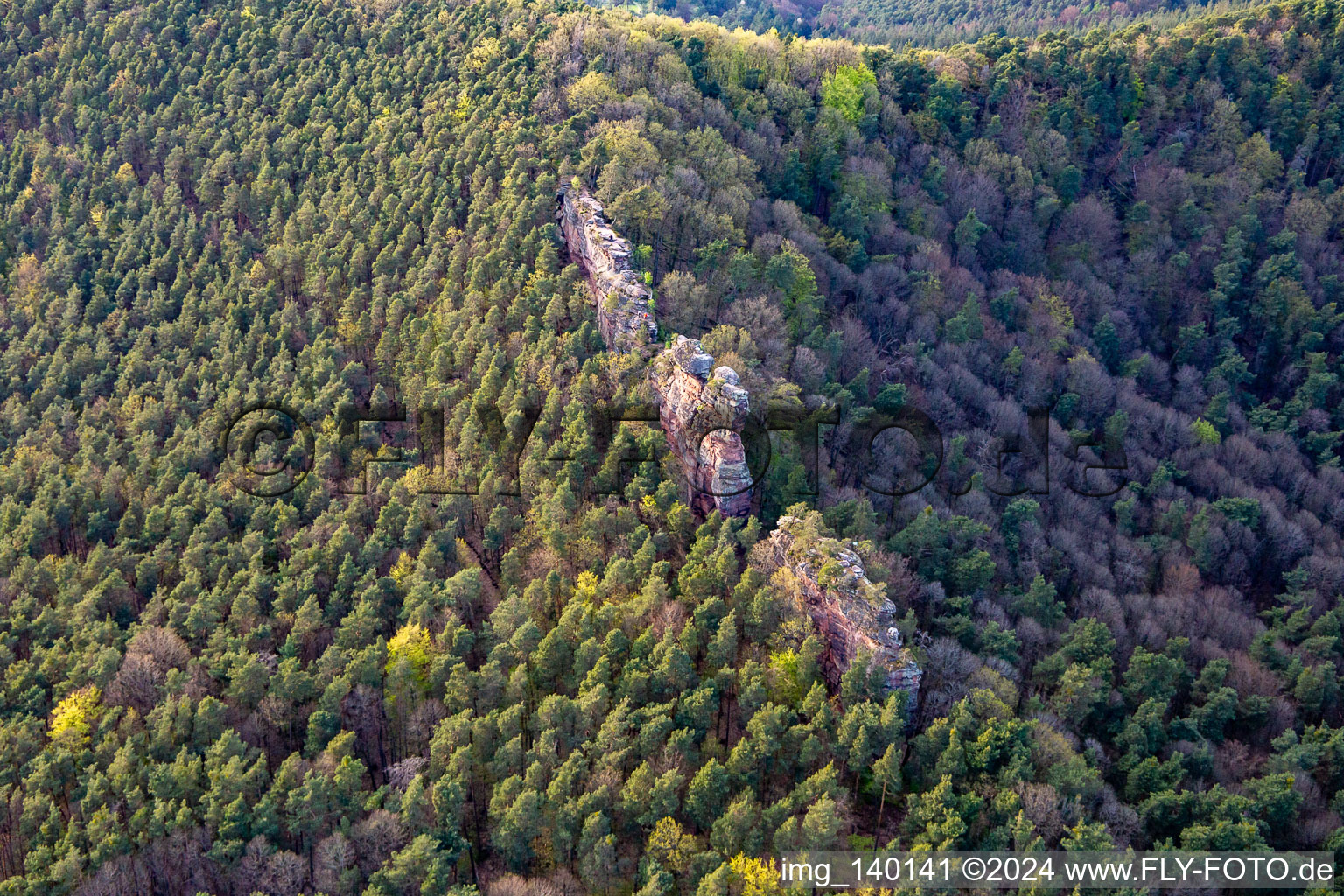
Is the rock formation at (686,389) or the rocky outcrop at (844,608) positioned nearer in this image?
the rocky outcrop at (844,608)

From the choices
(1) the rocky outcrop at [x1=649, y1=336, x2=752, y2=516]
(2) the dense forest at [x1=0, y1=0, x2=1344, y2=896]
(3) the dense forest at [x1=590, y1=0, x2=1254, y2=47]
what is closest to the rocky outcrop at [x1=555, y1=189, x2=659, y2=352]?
(2) the dense forest at [x1=0, y1=0, x2=1344, y2=896]

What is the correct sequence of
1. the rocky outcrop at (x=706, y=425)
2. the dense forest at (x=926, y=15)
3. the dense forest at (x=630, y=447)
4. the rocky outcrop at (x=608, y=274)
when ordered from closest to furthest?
the dense forest at (x=630, y=447), the rocky outcrop at (x=706, y=425), the rocky outcrop at (x=608, y=274), the dense forest at (x=926, y=15)

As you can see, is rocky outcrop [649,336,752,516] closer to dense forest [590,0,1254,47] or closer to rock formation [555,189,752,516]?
rock formation [555,189,752,516]

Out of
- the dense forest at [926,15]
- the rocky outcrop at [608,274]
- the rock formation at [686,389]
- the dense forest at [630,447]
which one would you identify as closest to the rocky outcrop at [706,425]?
the rock formation at [686,389]

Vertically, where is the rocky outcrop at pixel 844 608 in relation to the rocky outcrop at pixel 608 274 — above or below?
below

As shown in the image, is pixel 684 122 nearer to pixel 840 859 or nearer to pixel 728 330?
pixel 728 330

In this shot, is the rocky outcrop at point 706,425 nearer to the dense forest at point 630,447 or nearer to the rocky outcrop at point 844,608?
the dense forest at point 630,447

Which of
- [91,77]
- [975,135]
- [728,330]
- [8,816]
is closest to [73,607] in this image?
[8,816]
